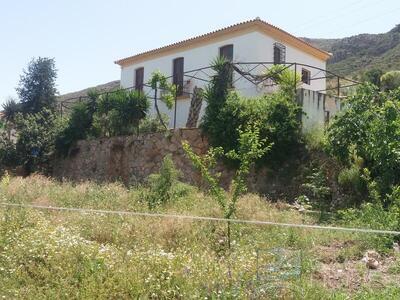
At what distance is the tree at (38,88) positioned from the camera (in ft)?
90.3

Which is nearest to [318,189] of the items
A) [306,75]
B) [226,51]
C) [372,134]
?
[372,134]

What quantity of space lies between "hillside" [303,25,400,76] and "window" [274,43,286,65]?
22.2 metres

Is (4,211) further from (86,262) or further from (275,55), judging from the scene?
(275,55)

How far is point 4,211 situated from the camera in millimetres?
8742

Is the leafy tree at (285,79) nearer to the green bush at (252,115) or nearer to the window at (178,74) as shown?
the green bush at (252,115)

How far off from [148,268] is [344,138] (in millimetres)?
7175

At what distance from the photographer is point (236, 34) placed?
20734 mm

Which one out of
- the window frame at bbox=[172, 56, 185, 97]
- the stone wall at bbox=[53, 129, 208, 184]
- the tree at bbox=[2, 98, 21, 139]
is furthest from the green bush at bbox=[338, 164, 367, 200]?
the tree at bbox=[2, 98, 21, 139]

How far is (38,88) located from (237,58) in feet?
41.6

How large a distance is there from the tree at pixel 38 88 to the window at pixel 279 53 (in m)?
12.5

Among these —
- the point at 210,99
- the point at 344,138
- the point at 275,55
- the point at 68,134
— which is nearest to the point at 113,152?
the point at 68,134

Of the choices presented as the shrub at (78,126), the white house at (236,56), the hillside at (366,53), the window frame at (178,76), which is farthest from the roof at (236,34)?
the hillside at (366,53)

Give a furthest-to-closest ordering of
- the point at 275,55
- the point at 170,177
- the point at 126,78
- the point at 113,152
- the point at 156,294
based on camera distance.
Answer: the point at 126,78
the point at 275,55
the point at 113,152
the point at 170,177
the point at 156,294

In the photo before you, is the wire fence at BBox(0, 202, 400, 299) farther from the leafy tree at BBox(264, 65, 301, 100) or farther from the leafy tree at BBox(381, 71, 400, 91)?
the leafy tree at BBox(381, 71, 400, 91)
